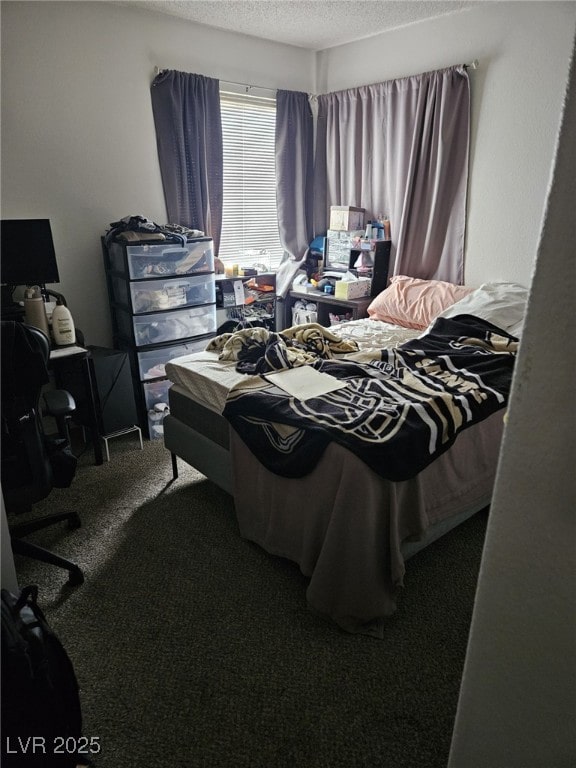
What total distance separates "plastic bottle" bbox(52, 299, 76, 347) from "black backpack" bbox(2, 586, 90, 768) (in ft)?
5.71

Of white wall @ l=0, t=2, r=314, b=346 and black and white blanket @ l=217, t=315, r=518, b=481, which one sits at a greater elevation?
white wall @ l=0, t=2, r=314, b=346

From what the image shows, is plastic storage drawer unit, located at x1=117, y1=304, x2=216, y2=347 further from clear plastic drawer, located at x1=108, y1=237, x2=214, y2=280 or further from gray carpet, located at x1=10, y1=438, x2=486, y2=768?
gray carpet, located at x1=10, y1=438, x2=486, y2=768

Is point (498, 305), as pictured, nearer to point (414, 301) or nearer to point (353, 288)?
point (414, 301)

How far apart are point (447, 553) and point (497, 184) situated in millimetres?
2392

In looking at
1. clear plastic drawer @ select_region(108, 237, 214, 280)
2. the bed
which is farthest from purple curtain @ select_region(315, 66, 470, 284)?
clear plastic drawer @ select_region(108, 237, 214, 280)

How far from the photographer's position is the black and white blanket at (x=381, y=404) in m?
1.70

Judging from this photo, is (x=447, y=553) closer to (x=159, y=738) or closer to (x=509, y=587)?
(x=159, y=738)

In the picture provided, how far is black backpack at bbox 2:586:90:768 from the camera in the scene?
1064mm

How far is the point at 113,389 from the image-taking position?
9.93 ft

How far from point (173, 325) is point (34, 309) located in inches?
33.5

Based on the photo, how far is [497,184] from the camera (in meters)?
3.17

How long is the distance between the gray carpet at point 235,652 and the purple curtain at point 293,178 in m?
2.64

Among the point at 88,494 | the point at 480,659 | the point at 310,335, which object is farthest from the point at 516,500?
the point at 88,494

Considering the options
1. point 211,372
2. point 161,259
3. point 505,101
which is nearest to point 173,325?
point 161,259
